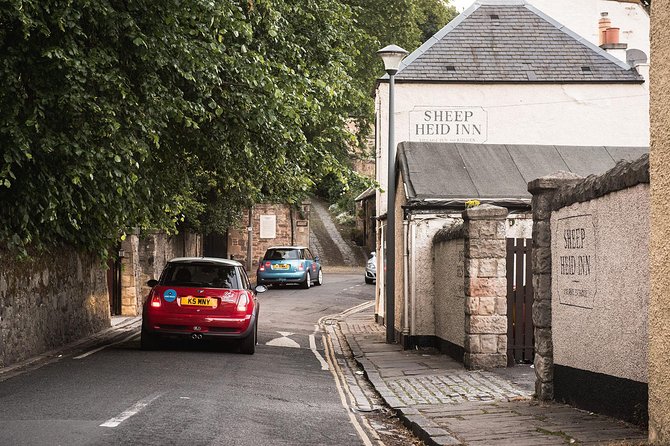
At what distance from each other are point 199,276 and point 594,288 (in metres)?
8.78

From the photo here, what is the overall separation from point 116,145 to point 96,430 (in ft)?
18.7

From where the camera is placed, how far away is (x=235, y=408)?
32.7 ft

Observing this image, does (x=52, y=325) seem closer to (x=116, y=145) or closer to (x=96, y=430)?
(x=116, y=145)

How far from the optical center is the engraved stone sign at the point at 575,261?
9477 millimetres

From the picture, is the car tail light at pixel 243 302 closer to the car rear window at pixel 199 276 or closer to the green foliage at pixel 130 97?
the car rear window at pixel 199 276

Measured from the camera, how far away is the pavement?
319 inches

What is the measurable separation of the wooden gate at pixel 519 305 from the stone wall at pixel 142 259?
14.2 meters

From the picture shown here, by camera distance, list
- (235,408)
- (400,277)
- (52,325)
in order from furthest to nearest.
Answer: (400,277), (52,325), (235,408)

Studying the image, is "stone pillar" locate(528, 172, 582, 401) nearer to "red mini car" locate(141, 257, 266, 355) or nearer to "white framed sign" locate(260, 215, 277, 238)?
"red mini car" locate(141, 257, 266, 355)

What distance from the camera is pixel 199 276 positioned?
1667 cm

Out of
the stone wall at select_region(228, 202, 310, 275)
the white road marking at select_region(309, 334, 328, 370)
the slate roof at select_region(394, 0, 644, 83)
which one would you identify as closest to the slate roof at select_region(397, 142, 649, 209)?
the white road marking at select_region(309, 334, 328, 370)

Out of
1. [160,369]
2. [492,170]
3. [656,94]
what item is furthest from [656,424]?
[492,170]

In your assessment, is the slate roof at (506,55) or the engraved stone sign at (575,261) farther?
the slate roof at (506,55)

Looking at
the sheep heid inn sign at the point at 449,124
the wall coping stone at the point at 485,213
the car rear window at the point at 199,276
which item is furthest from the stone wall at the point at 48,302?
the sheep heid inn sign at the point at 449,124
